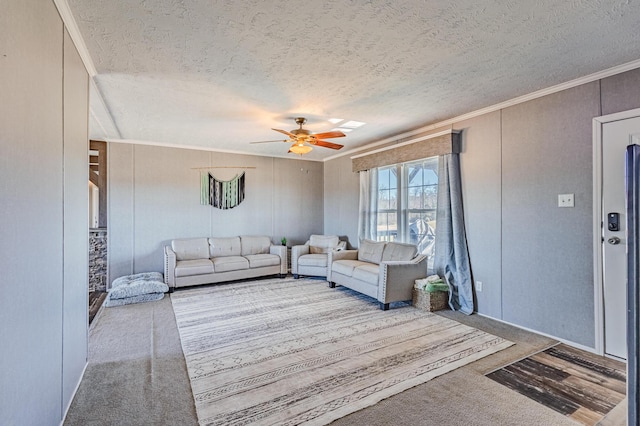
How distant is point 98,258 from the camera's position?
5012mm

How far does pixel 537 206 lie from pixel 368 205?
2.81m

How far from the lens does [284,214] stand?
6645 mm

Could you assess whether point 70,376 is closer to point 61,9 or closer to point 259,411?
point 259,411

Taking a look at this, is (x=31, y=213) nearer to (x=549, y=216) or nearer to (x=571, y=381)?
(x=571, y=381)

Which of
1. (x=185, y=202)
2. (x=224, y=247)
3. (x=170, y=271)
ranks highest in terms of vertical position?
(x=185, y=202)

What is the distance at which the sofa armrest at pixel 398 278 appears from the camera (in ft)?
12.7

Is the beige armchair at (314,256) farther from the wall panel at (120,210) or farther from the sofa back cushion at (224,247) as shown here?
the wall panel at (120,210)

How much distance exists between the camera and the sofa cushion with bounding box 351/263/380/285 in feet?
13.3

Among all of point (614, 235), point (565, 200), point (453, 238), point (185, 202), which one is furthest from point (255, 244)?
point (614, 235)

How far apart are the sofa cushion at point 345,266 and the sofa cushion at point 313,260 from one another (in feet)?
1.60

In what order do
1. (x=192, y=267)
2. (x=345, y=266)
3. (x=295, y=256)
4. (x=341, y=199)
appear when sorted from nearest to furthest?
(x=345, y=266)
(x=192, y=267)
(x=295, y=256)
(x=341, y=199)

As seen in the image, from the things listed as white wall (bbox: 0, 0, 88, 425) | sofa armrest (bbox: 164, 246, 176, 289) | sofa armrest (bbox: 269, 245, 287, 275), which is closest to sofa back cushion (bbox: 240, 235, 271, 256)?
sofa armrest (bbox: 269, 245, 287, 275)

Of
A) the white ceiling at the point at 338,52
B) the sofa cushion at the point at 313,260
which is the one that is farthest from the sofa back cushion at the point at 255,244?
the white ceiling at the point at 338,52

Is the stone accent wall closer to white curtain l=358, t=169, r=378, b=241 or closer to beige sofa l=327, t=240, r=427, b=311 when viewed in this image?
beige sofa l=327, t=240, r=427, b=311
